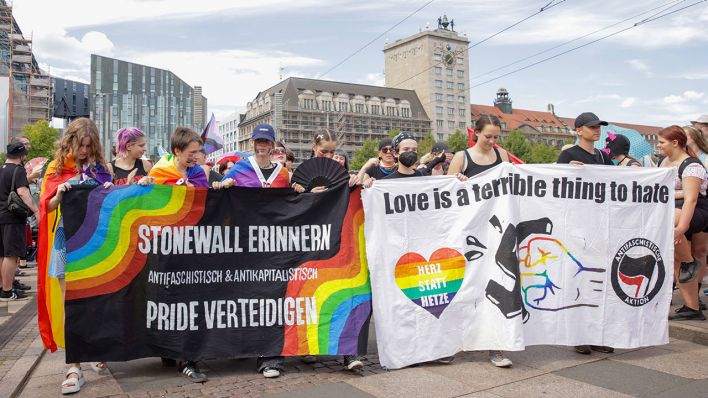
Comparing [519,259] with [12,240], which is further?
[12,240]

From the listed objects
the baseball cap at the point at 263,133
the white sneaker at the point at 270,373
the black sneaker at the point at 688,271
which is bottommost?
the white sneaker at the point at 270,373

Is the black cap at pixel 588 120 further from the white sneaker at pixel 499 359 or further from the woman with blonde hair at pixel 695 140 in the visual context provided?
the white sneaker at pixel 499 359

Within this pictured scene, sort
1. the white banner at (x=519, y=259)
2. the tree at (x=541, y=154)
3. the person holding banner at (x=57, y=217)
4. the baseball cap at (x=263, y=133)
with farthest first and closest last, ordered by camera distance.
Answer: the tree at (x=541, y=154) → the baseball cap at (x=263, y=133) → the white banner at (x=519, y=259) → the person holding banner at (x=57, y=217)

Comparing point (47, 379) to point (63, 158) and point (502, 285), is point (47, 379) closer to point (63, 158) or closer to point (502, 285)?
point (63, 158)

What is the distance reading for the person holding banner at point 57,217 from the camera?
163 inches

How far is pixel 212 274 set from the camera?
4246 millimetres

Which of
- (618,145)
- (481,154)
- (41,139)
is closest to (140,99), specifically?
(41,139)

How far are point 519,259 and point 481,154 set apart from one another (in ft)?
3.12

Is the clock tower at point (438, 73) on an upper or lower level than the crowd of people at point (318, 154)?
upper

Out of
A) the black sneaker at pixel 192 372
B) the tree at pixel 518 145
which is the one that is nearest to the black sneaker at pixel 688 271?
the black sneaker at pixel 192 372

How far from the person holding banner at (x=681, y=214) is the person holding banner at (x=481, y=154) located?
6.12 feet

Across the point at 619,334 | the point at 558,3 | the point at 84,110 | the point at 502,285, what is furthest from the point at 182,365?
the point at 84,110

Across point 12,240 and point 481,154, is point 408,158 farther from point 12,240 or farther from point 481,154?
point 12,240

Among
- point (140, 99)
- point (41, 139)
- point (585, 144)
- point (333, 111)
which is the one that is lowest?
point (585, 144)
